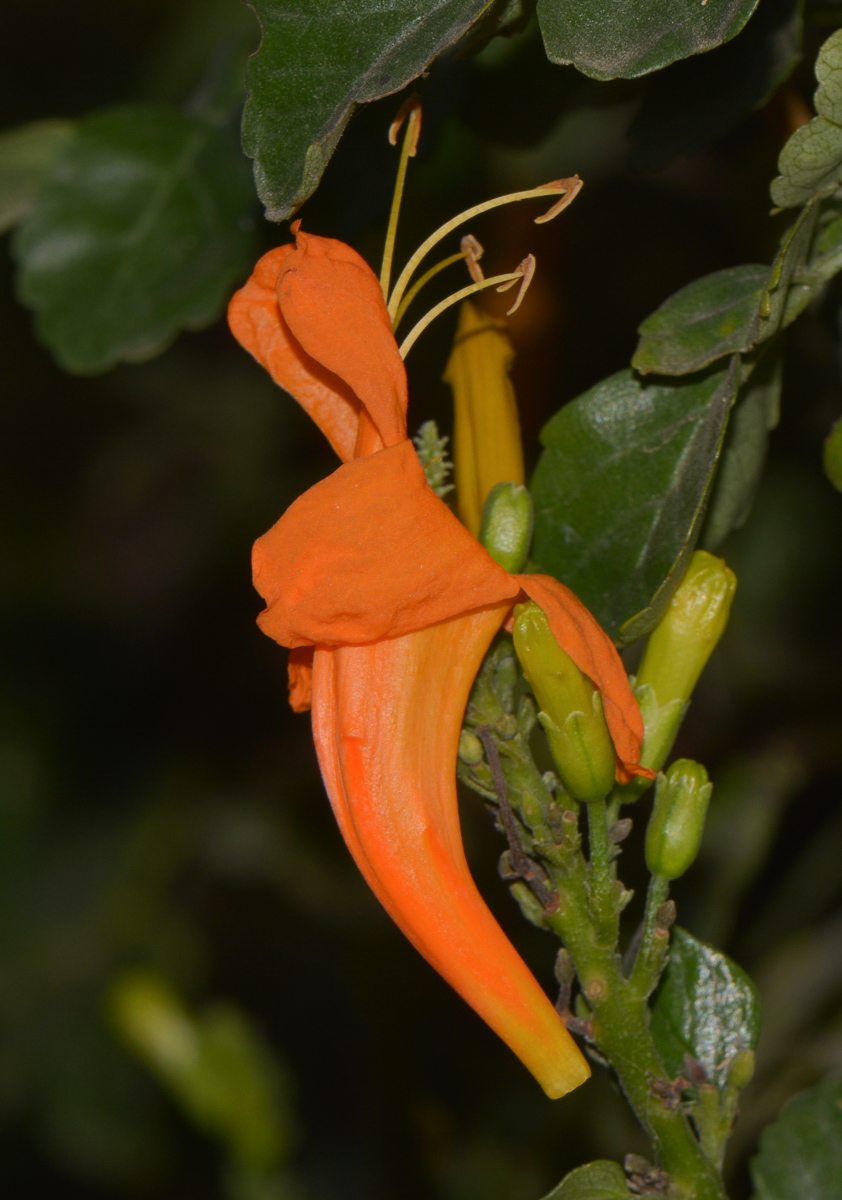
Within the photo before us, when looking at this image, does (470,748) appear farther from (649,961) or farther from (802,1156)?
(802,1156)

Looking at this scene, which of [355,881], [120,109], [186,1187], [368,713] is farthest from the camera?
[186,1187]

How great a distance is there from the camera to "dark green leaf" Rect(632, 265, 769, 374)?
2.55ft

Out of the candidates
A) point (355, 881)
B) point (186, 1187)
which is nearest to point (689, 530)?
point (355, 881)

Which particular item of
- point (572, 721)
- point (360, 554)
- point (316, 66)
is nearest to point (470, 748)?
point (572, 721)

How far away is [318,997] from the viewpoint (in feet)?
9.53

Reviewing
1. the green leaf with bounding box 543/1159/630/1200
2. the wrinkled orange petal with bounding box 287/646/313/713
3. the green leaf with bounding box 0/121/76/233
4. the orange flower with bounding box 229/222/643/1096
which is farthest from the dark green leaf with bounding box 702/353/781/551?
the green leaf with bounding box 0/121/76/233

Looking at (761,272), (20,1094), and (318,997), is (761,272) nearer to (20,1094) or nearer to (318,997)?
(318,997)

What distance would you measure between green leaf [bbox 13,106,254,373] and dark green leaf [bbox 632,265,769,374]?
510mm

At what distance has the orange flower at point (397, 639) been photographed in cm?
67

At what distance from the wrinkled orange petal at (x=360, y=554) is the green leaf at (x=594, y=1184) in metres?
0.37

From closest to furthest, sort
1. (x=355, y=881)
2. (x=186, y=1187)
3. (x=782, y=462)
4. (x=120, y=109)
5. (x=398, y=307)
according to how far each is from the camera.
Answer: (x=398, y=307), (x=120, y=109), (x=782, y=462), (x=355, y=881), (x=186, y=1187)

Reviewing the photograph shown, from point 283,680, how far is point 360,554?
95.7 inches

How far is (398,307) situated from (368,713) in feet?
0.95

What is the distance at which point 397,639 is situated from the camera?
28.5 inches
